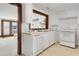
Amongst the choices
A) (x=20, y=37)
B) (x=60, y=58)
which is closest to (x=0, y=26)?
(x=20, y=37)

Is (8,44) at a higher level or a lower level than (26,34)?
lower

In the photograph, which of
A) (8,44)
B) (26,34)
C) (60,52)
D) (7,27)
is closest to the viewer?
(26,34)

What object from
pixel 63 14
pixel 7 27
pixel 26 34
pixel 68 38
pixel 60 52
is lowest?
pixel 60 52

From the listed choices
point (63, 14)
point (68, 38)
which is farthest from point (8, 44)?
point (63, 14)

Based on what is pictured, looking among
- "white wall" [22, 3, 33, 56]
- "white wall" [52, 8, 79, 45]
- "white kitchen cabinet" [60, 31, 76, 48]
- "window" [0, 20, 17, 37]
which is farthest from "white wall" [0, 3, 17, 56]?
"white kitchen cabinet" [60, 31, 76, 48]

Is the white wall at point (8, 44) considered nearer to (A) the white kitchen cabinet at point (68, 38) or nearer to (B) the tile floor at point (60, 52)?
(B) the tile floor at point (60, 52)

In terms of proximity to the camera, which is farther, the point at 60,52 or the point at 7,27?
the point at 7,27

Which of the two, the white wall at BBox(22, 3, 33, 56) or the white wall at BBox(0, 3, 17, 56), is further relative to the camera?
the white wall at BBox(0, 3, 17, 56)

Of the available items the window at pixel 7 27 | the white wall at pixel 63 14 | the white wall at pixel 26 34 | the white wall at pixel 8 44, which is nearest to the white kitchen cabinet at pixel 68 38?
the white wall at pixel 63 14

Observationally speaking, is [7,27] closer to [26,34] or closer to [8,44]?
[8,44]

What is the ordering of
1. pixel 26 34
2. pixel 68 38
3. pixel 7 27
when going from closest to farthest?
pixel 26 34
pixel 68 38
pixel 7 27

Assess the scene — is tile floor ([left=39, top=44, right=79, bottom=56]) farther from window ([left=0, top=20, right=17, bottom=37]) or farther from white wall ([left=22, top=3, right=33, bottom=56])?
window ([left=0, top=20, right=17, bottom=37])

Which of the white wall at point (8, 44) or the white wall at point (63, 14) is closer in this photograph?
the white wall at point (8, 44)

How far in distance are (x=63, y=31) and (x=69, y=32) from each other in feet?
1.22
